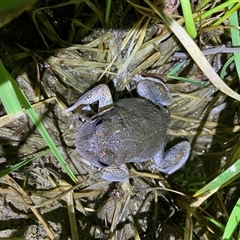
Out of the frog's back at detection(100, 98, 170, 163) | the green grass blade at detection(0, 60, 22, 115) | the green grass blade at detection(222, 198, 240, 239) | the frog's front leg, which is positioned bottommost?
the green grass blade at detection(222, 198, 240, 239)

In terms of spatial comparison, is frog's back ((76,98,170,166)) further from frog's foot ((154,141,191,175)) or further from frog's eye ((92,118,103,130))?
frog's foot ((154,141,191,175))

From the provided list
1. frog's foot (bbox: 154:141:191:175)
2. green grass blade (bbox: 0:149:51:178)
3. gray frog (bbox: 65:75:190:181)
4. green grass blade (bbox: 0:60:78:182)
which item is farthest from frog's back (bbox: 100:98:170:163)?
green grass blade (bbox: 0:149:51:178)

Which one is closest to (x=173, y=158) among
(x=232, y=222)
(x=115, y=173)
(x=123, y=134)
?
(x=115, y=173)

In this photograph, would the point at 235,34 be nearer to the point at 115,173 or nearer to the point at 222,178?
the point at 222,178

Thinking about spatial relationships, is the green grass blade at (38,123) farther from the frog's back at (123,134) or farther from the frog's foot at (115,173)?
the frog's foot at (115,173)

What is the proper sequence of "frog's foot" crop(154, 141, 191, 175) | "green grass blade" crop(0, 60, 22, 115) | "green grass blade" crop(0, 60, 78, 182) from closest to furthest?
"green grass blade" crop(0, 60, 22, 115)
"green grass blade" crop(0, 60, 78, 182)
"frog's foot" crop(154, 141, 191, 175)

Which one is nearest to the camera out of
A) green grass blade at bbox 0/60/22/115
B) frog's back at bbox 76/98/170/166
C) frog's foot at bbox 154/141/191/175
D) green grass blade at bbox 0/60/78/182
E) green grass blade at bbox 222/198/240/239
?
green grass blade at bbox 0/60/22/115

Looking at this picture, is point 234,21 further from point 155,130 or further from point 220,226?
point 220,226

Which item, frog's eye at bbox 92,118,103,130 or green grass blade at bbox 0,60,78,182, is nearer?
green grass blade at bbox 0,60,78,182
